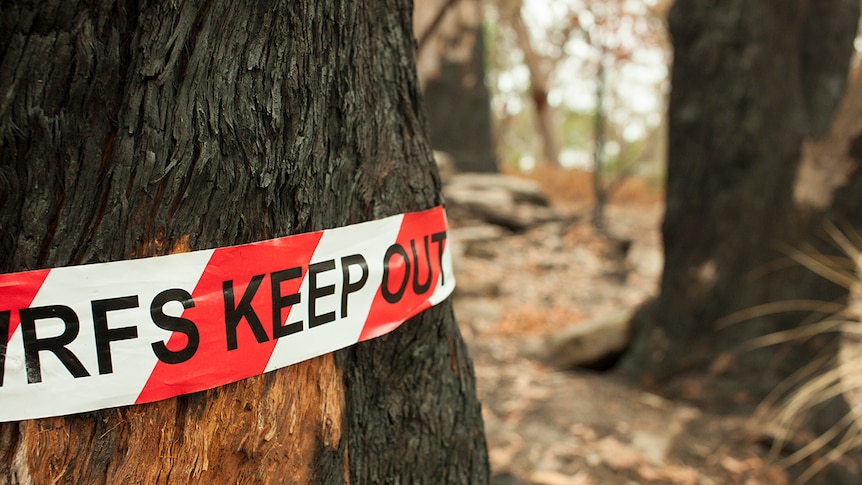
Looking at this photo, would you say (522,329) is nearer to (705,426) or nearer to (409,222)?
(705,426)

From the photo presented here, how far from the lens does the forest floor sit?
3314 millimetres

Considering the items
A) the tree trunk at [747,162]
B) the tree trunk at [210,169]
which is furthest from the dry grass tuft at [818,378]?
the tree trunk at [210,169]

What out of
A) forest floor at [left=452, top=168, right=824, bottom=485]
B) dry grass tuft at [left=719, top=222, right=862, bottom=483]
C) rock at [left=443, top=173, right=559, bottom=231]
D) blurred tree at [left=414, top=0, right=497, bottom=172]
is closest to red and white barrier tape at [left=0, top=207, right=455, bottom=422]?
forest floor at [left=452, top=168, right=824, bottom=485]

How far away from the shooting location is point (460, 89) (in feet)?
31.7

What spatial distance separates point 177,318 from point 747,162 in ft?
11.2

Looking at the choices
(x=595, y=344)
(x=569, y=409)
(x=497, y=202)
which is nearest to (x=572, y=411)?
(x=569, y=409)

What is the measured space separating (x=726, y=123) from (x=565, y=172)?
336 inches

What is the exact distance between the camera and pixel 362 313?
4.67 ft

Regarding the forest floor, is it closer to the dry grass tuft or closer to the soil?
the soil

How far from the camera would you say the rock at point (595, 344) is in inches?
177

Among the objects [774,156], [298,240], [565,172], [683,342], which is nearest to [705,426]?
[683,342]

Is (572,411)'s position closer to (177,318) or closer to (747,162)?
(747,162)

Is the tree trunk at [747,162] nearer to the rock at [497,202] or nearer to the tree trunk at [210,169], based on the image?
the tree trunk at [210,169]

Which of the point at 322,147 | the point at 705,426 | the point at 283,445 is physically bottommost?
the point at 705,426
